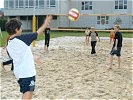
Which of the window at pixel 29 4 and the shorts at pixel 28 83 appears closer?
the shorts at pixel 28 83

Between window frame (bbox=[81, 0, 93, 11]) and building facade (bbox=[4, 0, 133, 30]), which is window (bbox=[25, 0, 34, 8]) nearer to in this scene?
building facade (bbox=[4, 0, 133, 30])

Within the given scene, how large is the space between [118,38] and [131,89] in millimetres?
3017

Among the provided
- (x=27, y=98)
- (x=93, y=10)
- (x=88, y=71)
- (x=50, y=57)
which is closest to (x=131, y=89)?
(x=88, y=71)

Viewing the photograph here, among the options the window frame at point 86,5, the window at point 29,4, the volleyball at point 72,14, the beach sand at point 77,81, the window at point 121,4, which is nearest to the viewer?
the beach sand at point 77,81

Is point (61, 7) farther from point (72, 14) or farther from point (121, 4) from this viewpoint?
point (72, 14)

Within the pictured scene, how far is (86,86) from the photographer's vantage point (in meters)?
7.89

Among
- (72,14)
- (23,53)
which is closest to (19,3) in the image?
(72,14)

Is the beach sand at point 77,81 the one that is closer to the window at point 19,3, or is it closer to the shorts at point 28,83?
the shorts at point 28,83

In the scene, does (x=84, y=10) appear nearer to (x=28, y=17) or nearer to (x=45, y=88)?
(x=28, y=17)

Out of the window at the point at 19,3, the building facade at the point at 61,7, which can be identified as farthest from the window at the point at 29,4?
the window at the point at 19,3

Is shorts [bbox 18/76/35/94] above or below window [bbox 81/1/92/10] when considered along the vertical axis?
below

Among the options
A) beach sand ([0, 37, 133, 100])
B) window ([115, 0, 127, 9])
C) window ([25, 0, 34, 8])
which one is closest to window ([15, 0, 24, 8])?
window ([25, 0, 34, 8])

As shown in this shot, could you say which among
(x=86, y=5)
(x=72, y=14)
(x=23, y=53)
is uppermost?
(x=86, y=5)

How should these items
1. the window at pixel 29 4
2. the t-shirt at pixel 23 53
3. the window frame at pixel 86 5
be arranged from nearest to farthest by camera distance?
the t-shirt at pixel 23 53 < the window frame at pixel 86 5 < the window at pixel 29 4
